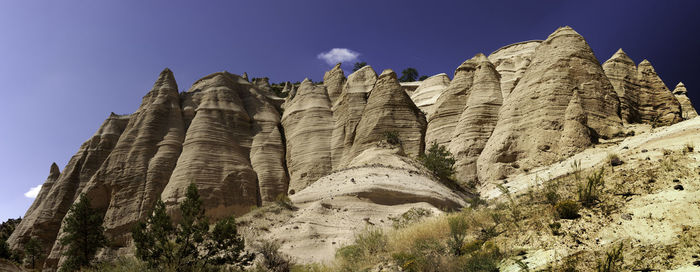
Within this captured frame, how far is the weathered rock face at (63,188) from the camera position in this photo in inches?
1276

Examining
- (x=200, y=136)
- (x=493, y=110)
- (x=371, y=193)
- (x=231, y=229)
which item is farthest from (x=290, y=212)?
(x=200, y=136)

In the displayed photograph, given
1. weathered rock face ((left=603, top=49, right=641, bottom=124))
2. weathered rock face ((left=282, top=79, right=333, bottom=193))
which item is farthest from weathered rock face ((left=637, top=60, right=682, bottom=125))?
weathered rock face ((left=282, top=79, right=333, bottom=193))

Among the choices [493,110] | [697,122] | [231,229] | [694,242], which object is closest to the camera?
[694,242]

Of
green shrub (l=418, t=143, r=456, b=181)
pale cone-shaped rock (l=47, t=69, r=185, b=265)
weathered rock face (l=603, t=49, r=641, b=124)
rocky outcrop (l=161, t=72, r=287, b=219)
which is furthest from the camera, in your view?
rocky outcrop (l=161, t=72, r=287, b=219)

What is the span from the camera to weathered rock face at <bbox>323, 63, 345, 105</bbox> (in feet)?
139

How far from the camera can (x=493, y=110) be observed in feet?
90.8

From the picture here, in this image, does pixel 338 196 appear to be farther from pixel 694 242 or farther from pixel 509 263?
pixel 694 242

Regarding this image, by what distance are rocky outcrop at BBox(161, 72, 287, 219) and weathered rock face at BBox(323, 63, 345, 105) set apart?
626 cm

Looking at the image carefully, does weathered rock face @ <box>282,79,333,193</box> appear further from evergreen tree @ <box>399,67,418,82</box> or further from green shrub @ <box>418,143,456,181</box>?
evergreen tree @ <box>399,67,418,82</box>

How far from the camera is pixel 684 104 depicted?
3109 centimetres

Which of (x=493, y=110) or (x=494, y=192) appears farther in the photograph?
(x=493, y=110)

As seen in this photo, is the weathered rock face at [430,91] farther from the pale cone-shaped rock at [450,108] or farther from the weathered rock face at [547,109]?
the weathered rock face at [547,109]

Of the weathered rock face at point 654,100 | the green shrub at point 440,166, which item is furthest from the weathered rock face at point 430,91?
the weathered rock face at point 654,100

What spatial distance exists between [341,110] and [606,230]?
32559mm
